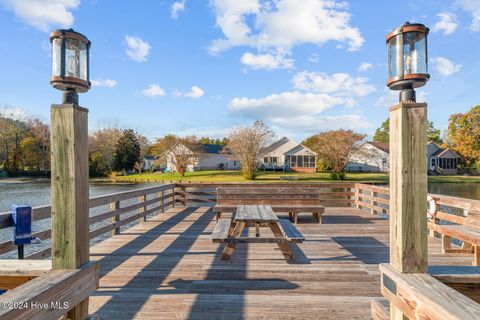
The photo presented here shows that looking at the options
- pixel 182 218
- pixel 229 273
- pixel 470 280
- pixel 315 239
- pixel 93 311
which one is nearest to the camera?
pixel 470 280

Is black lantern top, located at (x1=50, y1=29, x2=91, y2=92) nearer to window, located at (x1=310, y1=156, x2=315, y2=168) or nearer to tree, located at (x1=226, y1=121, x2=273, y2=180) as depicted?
tree, located at (x1=226, y1=121, x2=273, y2=180)

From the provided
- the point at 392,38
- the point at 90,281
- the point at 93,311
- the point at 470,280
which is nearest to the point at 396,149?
the point at 392,38

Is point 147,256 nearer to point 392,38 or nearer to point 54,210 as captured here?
point 54,210

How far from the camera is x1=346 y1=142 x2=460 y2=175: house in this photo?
41938 millimetres

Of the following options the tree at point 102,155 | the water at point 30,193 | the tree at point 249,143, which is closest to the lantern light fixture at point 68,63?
the water at point 30,193

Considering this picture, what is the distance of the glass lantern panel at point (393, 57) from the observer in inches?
72.6

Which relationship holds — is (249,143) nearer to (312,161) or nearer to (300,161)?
(300,161)

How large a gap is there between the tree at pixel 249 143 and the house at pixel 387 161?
1550cm

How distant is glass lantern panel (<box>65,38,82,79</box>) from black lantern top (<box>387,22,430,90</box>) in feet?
6.74

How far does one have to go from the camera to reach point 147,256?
4438 mm

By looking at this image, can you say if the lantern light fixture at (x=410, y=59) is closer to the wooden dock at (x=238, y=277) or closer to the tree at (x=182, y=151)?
the wooden dock at (x=238, y=277)

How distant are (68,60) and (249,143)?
3021 centimetres

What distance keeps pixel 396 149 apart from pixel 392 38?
73cm

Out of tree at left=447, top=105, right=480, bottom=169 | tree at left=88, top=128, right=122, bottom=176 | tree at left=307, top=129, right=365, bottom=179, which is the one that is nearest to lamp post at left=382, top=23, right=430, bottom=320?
tree at left=307, top=129, right=365, bottom=179
